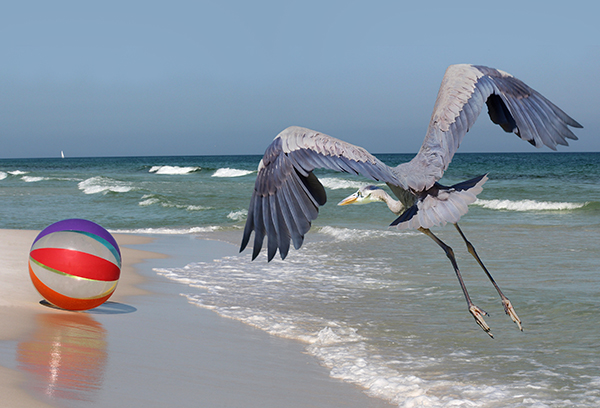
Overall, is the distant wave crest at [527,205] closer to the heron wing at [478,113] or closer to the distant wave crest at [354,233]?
the distant wave crest at [354,233]

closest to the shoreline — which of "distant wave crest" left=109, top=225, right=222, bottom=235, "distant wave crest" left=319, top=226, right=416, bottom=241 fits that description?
"distant wave crest" left=319, top=226, right=416, bottom=241

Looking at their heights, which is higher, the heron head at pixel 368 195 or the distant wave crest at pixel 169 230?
the heron head at pixel 368 195

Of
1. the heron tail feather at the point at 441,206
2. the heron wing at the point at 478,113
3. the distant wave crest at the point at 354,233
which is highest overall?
the heron wing at the point at 478,113

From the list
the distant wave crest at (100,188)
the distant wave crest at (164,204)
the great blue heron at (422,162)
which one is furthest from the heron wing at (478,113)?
the distant wave crest at (100,188)

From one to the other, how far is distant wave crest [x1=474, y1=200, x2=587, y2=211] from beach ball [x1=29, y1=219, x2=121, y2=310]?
1657 cm

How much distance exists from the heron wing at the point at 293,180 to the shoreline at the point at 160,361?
1.05m

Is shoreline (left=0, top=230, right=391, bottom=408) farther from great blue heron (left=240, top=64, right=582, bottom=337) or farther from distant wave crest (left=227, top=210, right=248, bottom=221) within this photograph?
distant wave crest (left=227, top=210, right=248, bottom=221)

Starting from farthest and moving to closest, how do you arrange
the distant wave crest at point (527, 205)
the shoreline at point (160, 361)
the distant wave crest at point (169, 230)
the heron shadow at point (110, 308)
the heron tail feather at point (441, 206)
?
the distant wave crest at point (527, 205) < the distant wave crest at point (169, 230) < the heron shadow at point (110, 308) < the heron tail feather at point (441, 206) < the shoreline at point (160, 361)

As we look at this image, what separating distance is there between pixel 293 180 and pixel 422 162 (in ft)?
4.13

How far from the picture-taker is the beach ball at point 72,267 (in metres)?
5.30

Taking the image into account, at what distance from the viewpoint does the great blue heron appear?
139 inches

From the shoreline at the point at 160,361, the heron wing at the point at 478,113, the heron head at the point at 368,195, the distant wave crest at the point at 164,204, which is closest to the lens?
the shoreline at the point at 160,361

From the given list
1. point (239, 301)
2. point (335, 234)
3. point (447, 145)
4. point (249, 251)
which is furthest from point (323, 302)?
point (335, 234)

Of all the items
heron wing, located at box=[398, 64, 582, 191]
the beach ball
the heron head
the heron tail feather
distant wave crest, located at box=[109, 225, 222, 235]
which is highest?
heron wing, located at box=[398, 64, 582, 191]
